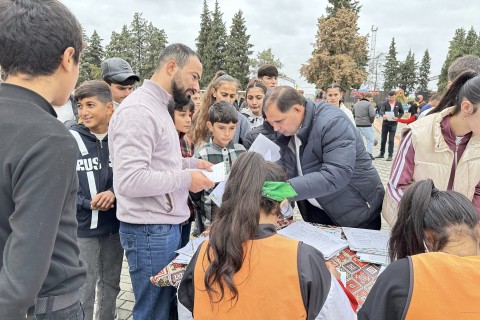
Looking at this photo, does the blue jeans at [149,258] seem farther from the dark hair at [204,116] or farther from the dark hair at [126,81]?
the dark hair at [126,81]

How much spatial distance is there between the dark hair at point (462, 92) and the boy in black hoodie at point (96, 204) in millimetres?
2218

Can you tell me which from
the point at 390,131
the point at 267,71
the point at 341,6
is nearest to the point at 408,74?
the point at 341,6

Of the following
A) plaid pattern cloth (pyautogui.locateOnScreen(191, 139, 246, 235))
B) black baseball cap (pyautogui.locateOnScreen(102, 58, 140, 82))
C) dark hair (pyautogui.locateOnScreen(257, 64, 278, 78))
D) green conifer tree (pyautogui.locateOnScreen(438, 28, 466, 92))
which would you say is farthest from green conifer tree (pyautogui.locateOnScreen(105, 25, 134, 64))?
plaid pattern cloth (pyautogui.locateOnScreen(191, 139, 246, 235))

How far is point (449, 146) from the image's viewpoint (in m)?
2.03

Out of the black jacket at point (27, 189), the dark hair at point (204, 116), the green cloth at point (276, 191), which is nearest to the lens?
the black jacket at point (27, 189)

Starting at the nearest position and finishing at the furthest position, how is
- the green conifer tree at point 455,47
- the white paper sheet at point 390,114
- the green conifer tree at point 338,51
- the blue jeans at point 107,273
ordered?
1. the blue jeans at point 107,273
2. the white paper sheet at point 390,114
3. the green conifer tree at point 338,51
4. the green conifer tree at point 455,47

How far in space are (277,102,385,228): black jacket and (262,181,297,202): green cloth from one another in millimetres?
804

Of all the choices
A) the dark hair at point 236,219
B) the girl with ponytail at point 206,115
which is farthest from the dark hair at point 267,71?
the dark hair at point 236,219

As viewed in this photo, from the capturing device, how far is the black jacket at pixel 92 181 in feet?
7.66

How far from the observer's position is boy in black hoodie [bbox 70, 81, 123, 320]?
2.34m

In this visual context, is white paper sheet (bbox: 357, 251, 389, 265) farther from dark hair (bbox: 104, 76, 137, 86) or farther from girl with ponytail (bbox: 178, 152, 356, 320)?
dark hair (bbox: 104, 76, 137, 86)

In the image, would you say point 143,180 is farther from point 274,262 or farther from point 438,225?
point 438,225

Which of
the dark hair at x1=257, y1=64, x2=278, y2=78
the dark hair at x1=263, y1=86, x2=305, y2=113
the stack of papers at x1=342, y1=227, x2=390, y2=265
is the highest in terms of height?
the dark hair at x1=257, y1=64, x2=278, y2=78

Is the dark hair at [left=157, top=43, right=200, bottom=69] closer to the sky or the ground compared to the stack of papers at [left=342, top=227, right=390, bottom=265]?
closer to the sky
